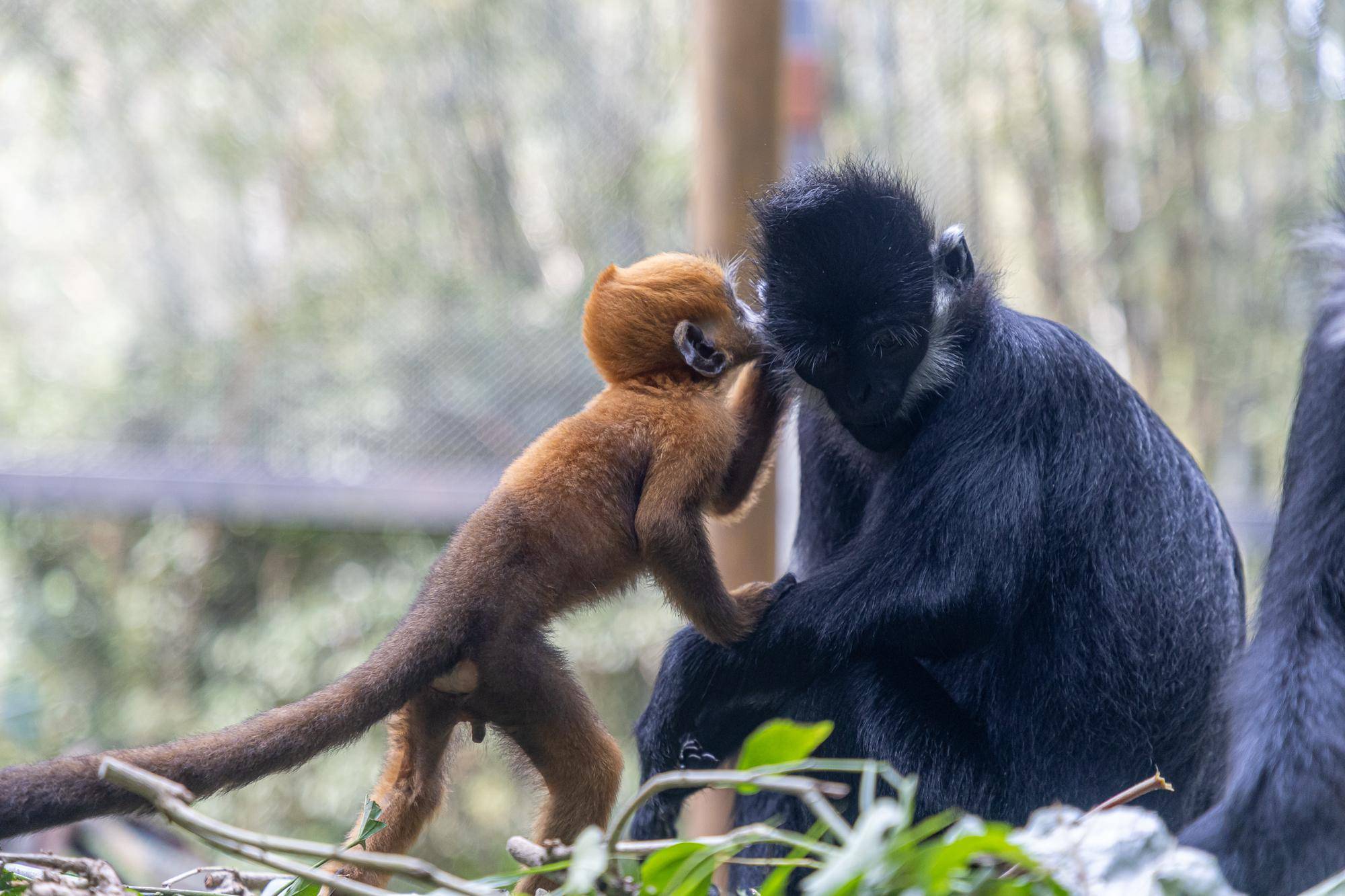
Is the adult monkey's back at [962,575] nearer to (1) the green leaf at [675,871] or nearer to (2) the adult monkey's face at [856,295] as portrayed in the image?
(2) the adult monkey's face at [856,295]

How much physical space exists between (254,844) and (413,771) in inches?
22.4

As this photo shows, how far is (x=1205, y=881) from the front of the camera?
98 centimetres

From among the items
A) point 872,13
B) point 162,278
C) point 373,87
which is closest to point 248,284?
point 162,278

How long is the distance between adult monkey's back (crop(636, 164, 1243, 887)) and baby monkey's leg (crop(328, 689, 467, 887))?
1.25 feet

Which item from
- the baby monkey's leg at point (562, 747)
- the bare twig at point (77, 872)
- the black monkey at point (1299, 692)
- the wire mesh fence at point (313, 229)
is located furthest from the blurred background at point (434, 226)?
the bare twig at point (77, 872)

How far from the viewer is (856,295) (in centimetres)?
171

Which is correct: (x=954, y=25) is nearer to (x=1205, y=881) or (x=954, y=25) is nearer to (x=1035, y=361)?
(x=1035, y=361)

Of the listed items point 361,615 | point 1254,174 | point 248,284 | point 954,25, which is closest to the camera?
point 248,284

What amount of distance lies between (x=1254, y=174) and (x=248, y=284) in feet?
12.4

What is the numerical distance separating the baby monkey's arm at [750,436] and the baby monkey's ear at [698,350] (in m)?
0.12

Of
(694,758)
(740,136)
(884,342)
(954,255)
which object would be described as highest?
(740,136)

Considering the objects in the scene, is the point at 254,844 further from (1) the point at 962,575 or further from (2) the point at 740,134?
(2) the point at 740,134

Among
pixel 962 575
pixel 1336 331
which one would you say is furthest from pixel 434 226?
pixel 1336 331

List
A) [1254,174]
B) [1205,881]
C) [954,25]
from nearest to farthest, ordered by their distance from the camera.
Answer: [1205,881] → [954,25] → [1254,174]
